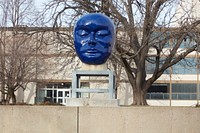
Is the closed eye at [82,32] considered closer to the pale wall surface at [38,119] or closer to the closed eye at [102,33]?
the closed eye at [102,33]

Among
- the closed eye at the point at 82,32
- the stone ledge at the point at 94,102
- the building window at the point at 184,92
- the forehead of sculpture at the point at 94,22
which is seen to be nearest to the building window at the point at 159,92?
the building window at the point at 184,92

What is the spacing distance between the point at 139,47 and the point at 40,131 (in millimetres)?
Result: 13058

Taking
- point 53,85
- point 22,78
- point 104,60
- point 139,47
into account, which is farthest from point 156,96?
point 104,60

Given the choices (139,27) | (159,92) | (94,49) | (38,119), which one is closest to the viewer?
(38,119)

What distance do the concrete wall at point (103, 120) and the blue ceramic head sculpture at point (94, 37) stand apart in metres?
2.04

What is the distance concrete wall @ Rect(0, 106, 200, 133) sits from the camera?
1016cm

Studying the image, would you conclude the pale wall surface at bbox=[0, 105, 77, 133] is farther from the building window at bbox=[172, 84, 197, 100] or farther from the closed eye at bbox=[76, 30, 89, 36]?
the building window at bbox=[172, 84, 197, 100]

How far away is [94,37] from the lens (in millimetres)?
11609

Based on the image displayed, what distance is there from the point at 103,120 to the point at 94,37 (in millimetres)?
2610

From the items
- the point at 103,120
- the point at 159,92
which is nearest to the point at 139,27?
the point at 103,120

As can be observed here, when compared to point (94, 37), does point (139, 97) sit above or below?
below

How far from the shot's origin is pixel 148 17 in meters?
21.4

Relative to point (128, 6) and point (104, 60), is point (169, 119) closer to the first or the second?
point (104, 60)

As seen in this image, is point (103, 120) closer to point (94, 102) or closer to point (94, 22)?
point (94, 102)
